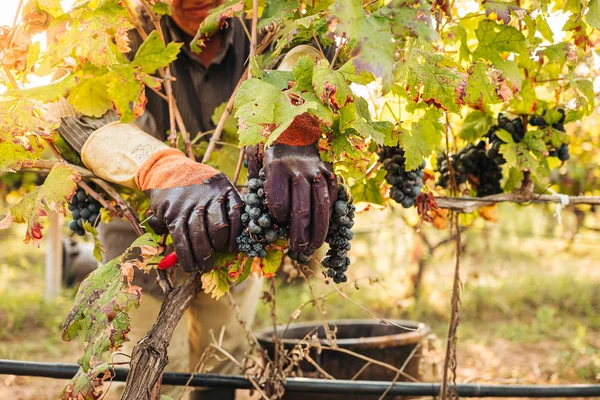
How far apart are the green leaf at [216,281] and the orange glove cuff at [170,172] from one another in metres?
0.20

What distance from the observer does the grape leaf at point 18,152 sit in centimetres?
137

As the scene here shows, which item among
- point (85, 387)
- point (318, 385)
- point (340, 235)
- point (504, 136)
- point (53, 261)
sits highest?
point (504, 136)

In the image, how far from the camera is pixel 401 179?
1600mm

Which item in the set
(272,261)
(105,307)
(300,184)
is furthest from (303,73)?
(105,307)

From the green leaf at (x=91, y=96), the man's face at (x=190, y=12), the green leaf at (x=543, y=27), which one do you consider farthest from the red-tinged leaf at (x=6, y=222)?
the green leaf at (x=543, y=27)

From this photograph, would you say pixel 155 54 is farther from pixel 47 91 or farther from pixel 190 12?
pixel 190 12

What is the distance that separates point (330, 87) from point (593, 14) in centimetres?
68

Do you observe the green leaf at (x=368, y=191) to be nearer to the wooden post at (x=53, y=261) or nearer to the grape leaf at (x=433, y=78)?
the grape leaf at (x=433, y=78)

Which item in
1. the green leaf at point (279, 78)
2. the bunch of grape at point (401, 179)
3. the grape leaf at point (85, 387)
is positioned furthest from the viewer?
the bunch of grape at point (401, 179)

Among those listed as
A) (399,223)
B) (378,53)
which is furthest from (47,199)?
(399,223)

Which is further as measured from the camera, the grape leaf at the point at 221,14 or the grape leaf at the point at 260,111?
the grape leaf at the point at 221,14

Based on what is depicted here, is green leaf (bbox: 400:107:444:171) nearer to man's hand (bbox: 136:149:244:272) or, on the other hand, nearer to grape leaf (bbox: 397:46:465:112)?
grape leaf (bbox: 397:46:465:112)

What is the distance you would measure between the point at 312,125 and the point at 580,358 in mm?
3877

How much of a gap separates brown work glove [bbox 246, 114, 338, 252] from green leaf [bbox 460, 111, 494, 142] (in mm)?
A: 757
